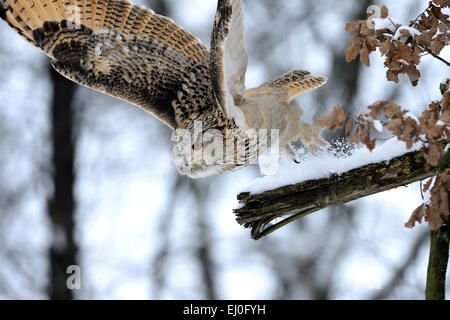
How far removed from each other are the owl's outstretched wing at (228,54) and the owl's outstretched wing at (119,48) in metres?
0.52

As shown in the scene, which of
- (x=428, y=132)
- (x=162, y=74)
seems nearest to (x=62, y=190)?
(x=162, y=74)

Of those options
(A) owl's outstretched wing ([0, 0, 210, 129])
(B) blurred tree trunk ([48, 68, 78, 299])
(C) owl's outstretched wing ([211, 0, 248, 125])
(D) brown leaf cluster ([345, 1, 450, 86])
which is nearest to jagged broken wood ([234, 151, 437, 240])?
(D) brown leaf cluster ([345, 1, 450, 86])

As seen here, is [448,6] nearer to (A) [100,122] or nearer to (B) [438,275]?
(B) [438,275]

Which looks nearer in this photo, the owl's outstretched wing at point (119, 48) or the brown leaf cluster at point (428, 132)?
the brown leaf cluster at point (428, 132)

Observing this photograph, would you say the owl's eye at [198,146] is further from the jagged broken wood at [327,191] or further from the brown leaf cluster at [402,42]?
the brown leaf cluster at [402,42]

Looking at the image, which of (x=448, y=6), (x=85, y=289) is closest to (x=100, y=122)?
(x=85, y=289)

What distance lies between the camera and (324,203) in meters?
3.04

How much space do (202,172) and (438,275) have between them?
5.17 ft

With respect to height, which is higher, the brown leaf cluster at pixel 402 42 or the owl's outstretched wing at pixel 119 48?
the owl's outstretched wing at pixel 119 48

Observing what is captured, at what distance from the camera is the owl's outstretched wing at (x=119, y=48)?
388 cm

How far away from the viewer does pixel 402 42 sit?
2.61 m

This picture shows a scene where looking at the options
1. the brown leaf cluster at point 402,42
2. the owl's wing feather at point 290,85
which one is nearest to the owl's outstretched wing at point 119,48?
the owl's wing feather at point 290,85

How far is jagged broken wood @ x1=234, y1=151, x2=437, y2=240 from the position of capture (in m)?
2.90
